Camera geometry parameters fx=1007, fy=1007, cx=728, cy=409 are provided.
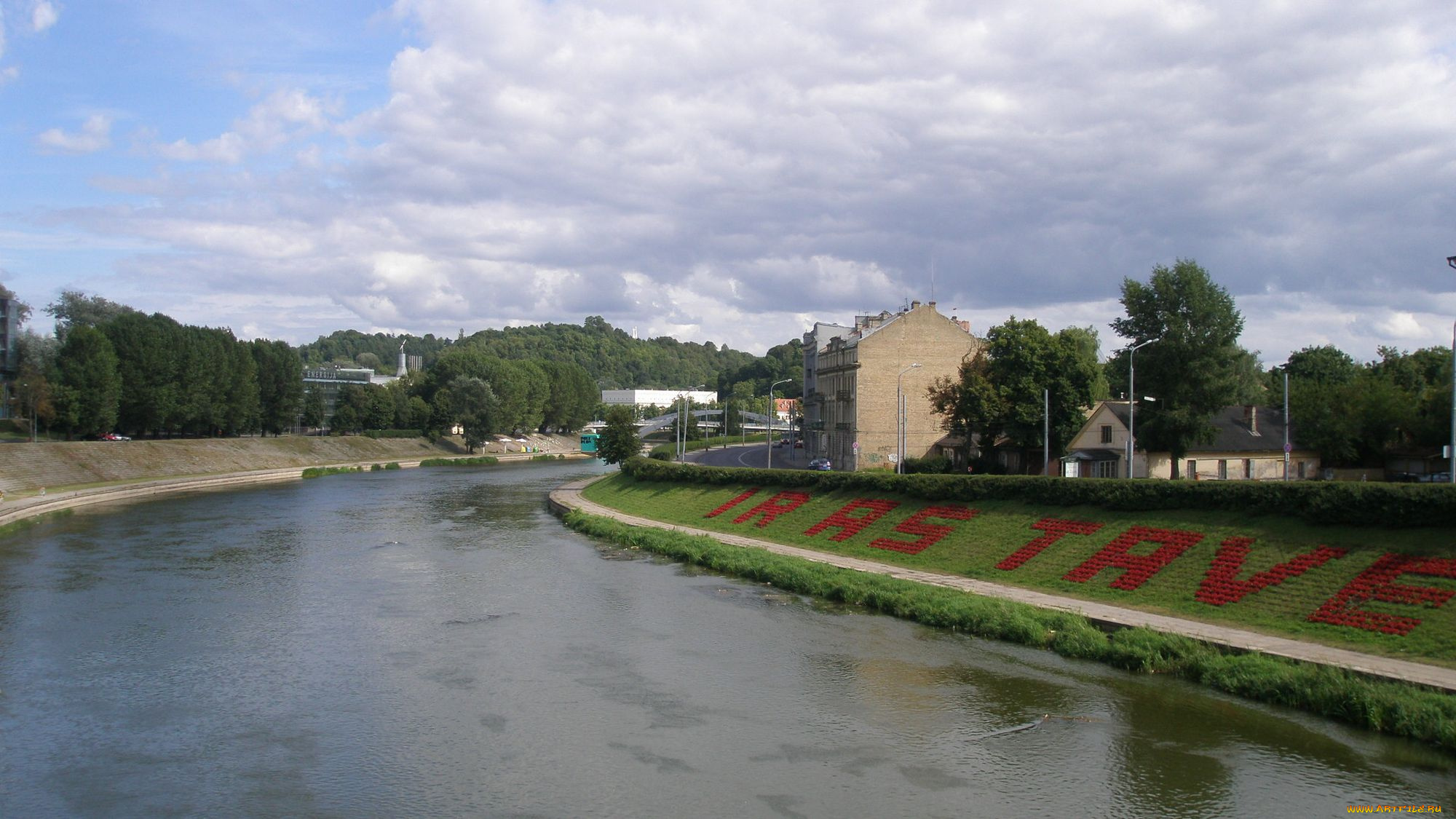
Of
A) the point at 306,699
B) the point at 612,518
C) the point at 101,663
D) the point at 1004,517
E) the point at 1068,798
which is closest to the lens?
the point at 1068,798

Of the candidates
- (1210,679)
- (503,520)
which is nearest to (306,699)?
(1210,679)

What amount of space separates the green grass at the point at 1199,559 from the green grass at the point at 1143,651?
2.87 metres

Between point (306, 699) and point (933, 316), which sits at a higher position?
point (933, 316)

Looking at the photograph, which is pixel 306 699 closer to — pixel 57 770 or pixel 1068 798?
pixel 57 770

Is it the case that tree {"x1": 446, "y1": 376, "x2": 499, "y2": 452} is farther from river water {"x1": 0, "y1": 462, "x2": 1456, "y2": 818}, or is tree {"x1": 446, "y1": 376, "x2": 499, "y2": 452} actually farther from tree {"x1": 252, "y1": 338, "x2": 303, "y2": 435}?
river water {"x1": 0, "y1": 462, "x2": 1456, "y2": 818}

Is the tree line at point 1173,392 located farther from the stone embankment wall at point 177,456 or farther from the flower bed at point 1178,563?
the stone embankment wall at point 177,456

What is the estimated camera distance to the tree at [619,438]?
89188 mm

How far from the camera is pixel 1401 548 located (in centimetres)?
2630

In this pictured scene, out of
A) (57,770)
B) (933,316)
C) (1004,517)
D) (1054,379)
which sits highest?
(933,316)

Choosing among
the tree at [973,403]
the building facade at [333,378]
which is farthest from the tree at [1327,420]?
the building facade at [333,378]

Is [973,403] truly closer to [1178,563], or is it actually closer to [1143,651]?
[1178,563]

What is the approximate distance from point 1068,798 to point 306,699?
53.5 feet

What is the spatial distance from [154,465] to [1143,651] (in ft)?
298

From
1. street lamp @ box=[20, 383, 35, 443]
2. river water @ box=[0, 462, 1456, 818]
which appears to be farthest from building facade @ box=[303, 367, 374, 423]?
river water @ box=[0, 462, 1456, 818]
